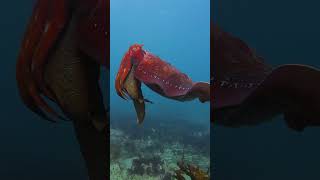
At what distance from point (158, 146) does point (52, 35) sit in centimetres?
76

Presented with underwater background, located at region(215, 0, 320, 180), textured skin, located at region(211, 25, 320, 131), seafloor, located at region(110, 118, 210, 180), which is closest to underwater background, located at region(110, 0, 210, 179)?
seafloor, located at region(110, 118, 210, 180)

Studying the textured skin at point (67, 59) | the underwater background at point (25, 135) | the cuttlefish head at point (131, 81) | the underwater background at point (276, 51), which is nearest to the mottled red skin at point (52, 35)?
the textured skin at point (67, 59)

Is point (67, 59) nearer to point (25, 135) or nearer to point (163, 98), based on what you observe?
point (163, 98)

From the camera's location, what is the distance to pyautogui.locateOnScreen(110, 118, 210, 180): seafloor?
225 centimetres

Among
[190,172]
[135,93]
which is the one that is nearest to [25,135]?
[135,93]

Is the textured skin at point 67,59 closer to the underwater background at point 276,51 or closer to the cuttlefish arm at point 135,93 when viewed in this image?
the cuttlefish arm at point 135,93

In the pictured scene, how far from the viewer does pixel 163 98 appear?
2271mm

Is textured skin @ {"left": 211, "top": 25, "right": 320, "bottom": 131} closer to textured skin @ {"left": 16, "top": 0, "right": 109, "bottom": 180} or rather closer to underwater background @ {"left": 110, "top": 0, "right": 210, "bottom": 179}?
underwater background @ {"left": 110, "top": 0, "right": 210, "bottom": 179}

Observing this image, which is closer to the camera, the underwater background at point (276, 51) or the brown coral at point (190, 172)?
the brown coral at point (190, 172)

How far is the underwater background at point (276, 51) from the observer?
8.35 feet

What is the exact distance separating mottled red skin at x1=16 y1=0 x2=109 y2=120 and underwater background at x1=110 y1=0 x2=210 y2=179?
8 centimetres

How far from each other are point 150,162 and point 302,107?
81 centimetres

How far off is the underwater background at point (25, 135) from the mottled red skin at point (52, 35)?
35cm

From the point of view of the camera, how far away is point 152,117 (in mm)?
2254
